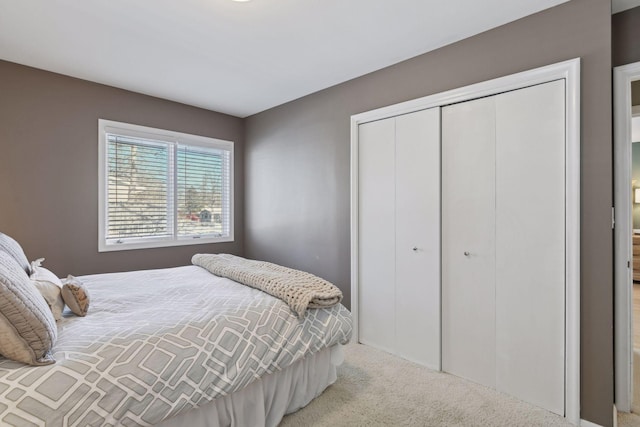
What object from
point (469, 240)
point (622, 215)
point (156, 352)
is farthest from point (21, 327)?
point (622, 215)

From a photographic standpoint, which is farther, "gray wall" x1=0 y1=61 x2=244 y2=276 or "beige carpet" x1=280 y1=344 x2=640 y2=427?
"gray wall" x1=0 y1=61 x2=244 y2=276

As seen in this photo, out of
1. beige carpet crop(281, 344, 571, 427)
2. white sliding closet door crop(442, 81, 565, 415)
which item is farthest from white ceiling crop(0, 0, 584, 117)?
beige carpet crop(281, 344, 571, 427)

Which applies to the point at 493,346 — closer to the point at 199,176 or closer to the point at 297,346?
the point at 297,346

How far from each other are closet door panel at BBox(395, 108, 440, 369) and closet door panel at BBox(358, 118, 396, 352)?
7 cm

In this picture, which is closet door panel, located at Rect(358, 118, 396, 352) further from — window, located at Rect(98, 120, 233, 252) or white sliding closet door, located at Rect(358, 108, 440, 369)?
window, located at Rect(98, 120, 233, 252)

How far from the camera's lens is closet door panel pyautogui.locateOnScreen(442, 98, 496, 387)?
7.57ft

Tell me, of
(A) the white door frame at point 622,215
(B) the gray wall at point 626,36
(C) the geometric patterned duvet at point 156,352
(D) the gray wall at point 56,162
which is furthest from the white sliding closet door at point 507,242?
(D) the gray wall at point 56,162

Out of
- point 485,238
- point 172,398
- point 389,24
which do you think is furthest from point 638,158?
point 172,398

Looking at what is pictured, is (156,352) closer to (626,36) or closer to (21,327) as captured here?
(21,327)

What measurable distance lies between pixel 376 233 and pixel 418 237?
427 mm

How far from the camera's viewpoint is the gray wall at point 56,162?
9.29 feet

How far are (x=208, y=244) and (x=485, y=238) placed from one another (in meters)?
3.20

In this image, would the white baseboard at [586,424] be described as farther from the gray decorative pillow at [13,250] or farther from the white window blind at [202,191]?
the white window blind at [202,191]

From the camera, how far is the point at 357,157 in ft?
10.3
